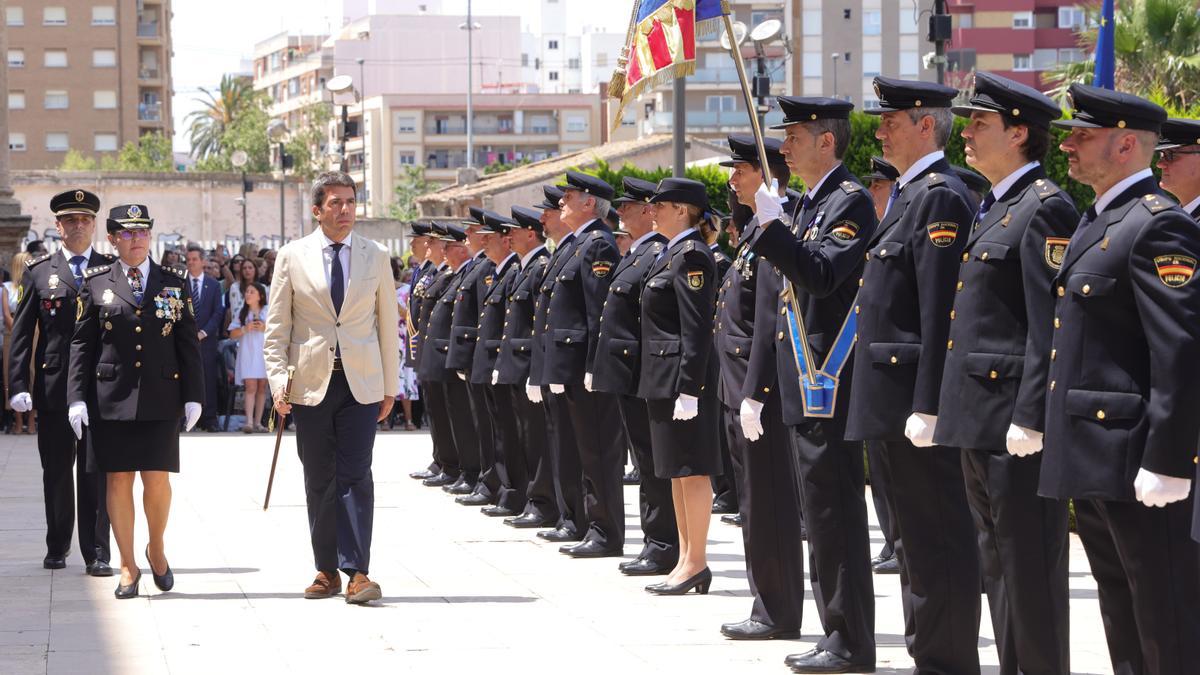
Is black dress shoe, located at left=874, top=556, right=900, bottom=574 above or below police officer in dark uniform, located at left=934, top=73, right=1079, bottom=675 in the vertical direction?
below

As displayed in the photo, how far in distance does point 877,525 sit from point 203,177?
54.0 metres

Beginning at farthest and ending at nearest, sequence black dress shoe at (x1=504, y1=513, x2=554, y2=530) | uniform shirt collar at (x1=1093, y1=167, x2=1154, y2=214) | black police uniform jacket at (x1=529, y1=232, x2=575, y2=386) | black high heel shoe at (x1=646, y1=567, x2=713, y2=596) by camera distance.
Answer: black dress shoe at (x1=504, y1=513, x2=554, y2=530) < black police uniform jacket at (x1=529, y1=232, x2=575, y2=386) < black high heel shoe at (x1=646, y1=567, x2=713, y2=596) < uniform shirt collar at (x1=1093, y1=167, x2=1154, y2=214)

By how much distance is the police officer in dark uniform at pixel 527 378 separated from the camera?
12.8m

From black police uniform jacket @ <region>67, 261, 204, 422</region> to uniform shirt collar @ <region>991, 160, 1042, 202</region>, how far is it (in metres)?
5.20

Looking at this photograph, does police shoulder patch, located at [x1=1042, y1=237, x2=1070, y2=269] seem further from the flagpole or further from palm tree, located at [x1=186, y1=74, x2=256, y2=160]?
palm tree, located at [x1=186, y1=74, x2=256, y2=160]

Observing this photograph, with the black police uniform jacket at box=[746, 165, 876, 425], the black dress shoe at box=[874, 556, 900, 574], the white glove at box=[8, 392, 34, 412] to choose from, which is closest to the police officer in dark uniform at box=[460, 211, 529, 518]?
the black dress shoe at box=[874, 556, 900, 574]

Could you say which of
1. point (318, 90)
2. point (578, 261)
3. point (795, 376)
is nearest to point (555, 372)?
point (578, 261)

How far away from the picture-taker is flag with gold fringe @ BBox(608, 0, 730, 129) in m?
9.38

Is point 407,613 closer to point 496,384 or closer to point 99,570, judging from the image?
point 99,570

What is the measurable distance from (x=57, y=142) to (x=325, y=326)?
318 feet

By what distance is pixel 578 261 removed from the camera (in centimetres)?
1155

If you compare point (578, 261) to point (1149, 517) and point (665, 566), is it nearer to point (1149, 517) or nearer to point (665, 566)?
point (665, 566)

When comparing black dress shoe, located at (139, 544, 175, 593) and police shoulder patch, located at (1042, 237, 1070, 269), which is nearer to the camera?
police shoulder patch, located at (1042, 237, 1070, 269)

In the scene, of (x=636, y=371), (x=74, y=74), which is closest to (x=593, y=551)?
(x=636, y=371)
